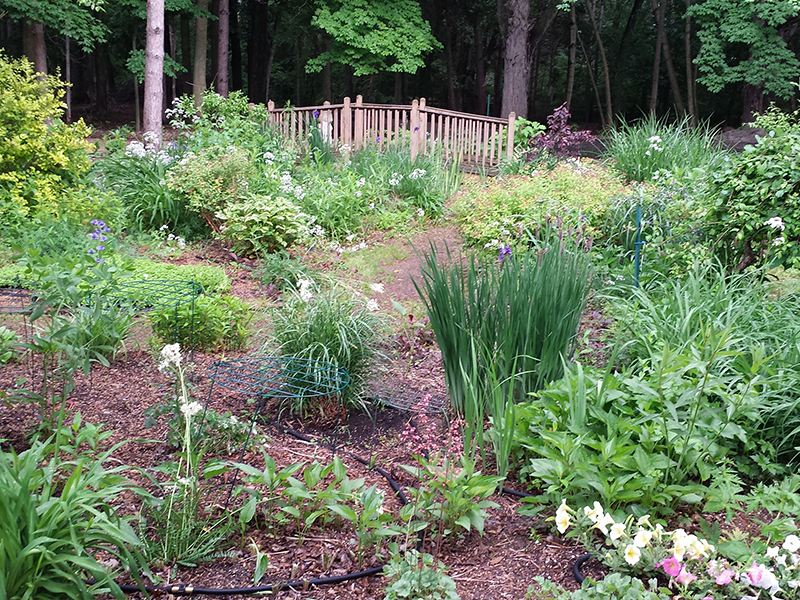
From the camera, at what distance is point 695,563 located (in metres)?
1.86

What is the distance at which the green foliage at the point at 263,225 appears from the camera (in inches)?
252

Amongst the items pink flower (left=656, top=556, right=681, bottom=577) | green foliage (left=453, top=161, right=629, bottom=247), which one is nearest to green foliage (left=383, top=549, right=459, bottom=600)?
pink flower (left=656, top=556, right=681, bottom=577)

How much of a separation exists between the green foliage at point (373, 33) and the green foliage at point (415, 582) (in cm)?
1663

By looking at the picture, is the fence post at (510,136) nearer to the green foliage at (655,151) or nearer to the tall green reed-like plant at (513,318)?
the green foliage at (655,151)

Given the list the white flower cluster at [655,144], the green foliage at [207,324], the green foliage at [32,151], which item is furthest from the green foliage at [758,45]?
the green foliage at [207,324]

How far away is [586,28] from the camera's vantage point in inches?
1086

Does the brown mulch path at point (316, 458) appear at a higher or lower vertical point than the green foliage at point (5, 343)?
lower

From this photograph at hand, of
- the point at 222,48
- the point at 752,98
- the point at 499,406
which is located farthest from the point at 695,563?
the point at 752,98

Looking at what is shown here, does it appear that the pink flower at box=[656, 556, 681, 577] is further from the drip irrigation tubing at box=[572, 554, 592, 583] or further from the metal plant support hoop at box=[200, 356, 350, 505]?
the metal plant support hoop at box=[200, 356, 350, 505]

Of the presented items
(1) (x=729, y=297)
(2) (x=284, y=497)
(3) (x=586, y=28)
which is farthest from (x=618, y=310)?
(3) (x=586, y=28)

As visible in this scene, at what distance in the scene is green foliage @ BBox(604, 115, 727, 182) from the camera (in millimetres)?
7410

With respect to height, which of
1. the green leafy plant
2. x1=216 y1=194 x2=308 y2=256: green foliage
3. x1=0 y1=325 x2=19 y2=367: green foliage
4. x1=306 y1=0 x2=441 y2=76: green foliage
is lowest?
the green leafy plant

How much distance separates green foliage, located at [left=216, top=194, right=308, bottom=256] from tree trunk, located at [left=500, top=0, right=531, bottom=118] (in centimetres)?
875

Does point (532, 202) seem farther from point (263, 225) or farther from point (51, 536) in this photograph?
point (51, 536)
